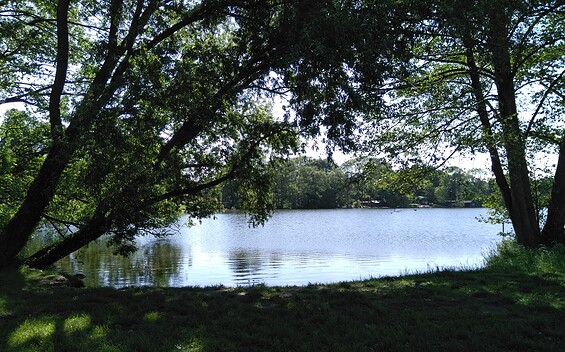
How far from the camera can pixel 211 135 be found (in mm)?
11141

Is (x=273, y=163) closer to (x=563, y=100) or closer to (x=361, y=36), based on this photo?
(x=361, y=36)

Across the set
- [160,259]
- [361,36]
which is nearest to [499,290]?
[361,36]

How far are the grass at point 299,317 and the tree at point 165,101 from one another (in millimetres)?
2479

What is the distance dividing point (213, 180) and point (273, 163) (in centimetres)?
189

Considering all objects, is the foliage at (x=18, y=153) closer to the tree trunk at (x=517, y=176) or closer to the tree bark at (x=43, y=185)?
the tree bark at (x=43, y=185)

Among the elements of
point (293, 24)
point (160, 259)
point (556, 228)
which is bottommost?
point (160, 259)

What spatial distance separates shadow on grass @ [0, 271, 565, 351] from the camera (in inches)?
199

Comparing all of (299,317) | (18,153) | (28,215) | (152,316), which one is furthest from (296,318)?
(18,153)

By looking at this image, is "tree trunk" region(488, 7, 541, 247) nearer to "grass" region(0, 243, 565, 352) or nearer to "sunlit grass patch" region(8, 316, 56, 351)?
"grass" region(0, 243, 565, 352)

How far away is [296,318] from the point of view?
6.11m

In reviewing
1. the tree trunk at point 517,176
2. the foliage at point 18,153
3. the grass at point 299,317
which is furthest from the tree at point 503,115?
the foliage at point 18,153

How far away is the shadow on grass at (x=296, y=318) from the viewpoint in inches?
199

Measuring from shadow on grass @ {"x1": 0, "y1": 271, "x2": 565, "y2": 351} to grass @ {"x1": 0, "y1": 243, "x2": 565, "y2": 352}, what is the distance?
0.05ft

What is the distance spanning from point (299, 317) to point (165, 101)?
475 centimetres
